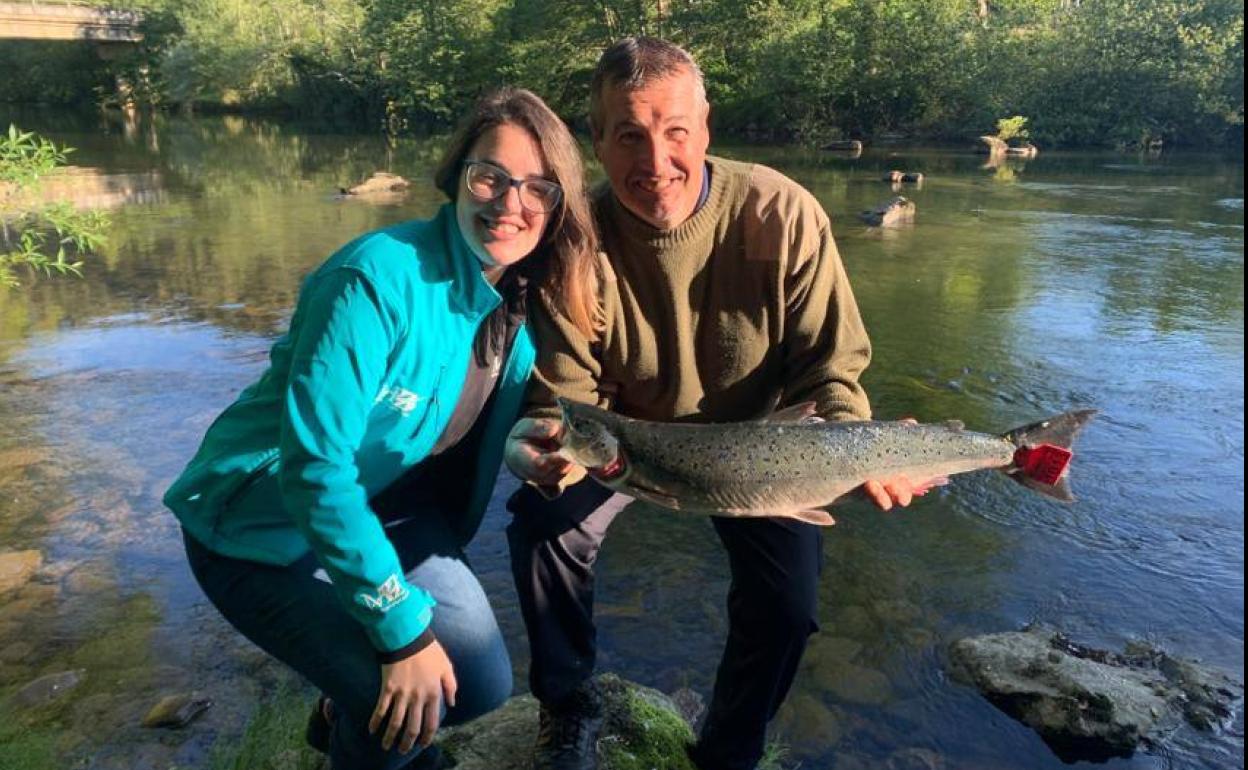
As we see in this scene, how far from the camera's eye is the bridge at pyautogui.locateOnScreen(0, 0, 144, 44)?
177ft

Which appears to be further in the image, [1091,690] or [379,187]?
[379,187]

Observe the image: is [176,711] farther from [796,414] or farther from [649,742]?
[796,414]

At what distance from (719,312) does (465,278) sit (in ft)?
3.33

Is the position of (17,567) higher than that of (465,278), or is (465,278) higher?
(465,278)

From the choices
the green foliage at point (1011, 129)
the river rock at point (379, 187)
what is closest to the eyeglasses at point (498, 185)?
the river rock at point (379, 187)

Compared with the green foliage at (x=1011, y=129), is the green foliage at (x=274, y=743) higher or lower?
lower

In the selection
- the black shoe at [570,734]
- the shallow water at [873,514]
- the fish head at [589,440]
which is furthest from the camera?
the shallow water at [873,514]

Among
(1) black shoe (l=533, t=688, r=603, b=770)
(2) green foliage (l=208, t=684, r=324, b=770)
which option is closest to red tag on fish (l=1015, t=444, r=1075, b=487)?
(1) black shoe (l=533, t=688, r=603, b=770)

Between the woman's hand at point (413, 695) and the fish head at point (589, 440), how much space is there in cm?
75

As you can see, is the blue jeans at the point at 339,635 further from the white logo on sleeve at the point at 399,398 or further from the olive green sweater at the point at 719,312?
the olive green sweater at the point at 719,312

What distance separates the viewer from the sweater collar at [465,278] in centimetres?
275

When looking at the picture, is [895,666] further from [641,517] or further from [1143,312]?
[1143,312]

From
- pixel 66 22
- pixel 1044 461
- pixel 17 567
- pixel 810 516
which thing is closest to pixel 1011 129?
pixel 1044 461

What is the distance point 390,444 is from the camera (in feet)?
9.04
